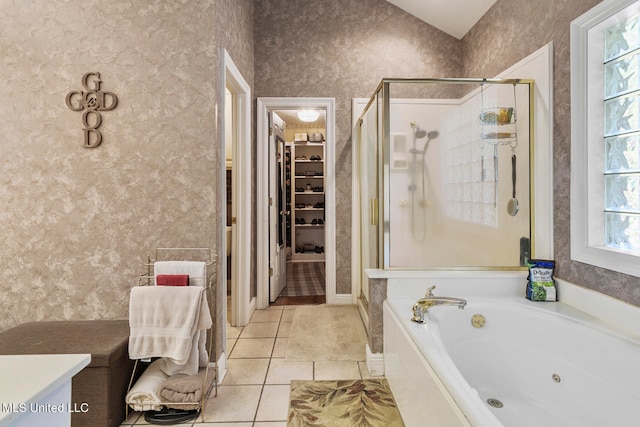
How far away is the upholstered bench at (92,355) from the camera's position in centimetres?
168

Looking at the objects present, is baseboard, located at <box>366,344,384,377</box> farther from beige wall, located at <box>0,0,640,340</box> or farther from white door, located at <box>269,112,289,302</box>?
white door, located at <box>269,112,289,302</box>

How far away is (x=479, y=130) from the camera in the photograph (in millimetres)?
2512

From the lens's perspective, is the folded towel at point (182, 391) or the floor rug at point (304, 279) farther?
the floor rug at point (304, 279)

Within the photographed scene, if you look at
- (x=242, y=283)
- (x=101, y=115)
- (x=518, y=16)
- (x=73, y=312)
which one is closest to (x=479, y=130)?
(x=518, y=16)

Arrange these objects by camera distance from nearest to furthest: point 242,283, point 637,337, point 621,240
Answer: point 637,337 < point 621,240 < point 242,283

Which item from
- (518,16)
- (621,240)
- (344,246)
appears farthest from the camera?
(344,246)

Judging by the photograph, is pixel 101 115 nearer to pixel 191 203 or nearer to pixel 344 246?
pixel 191 203

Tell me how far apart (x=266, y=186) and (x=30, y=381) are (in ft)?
9.77

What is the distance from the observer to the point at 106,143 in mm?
2141

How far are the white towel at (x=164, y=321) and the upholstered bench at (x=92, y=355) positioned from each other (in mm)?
113

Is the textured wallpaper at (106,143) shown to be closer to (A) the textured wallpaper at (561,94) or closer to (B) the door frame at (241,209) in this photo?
(B) the door frame at (241,209)

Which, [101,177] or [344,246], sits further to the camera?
[344,246]

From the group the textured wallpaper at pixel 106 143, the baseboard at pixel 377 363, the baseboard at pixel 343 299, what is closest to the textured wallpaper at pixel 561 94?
the baseboard at pixel 377 363

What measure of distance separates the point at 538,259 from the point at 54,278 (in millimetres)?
3047
